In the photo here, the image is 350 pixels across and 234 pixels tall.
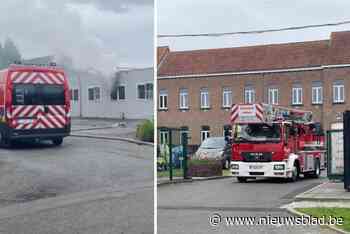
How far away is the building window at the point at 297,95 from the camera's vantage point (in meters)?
3.33

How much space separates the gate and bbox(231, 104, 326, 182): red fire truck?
0.30 m

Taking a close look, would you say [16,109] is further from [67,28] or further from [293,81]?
[293,81]

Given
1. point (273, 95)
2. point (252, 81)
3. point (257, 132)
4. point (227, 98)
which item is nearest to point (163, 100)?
point (227, 98)

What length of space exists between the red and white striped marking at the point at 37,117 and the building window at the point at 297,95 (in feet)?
4.94

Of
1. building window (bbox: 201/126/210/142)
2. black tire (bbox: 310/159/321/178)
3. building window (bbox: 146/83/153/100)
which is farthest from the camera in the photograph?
black tire (bbox: 310/159/321/178)

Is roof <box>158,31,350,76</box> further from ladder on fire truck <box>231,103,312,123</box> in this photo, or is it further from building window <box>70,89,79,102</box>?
building window <box>70,89,79,102</box>

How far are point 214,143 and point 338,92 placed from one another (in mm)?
802

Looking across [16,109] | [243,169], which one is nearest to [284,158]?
[243,169]

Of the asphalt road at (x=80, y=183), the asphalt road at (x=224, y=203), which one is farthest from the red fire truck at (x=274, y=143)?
the asphalt road at (x=80, y=183)

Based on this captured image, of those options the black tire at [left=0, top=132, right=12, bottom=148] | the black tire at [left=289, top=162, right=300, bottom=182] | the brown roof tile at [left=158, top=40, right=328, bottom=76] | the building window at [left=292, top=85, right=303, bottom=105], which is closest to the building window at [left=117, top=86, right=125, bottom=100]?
the black tire at [left=0, top=132, right=12, bottom=148]

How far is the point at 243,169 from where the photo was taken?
3580mm

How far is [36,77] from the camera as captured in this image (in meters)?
2.22

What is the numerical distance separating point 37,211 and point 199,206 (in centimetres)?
128

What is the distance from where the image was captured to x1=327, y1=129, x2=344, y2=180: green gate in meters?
3.36
